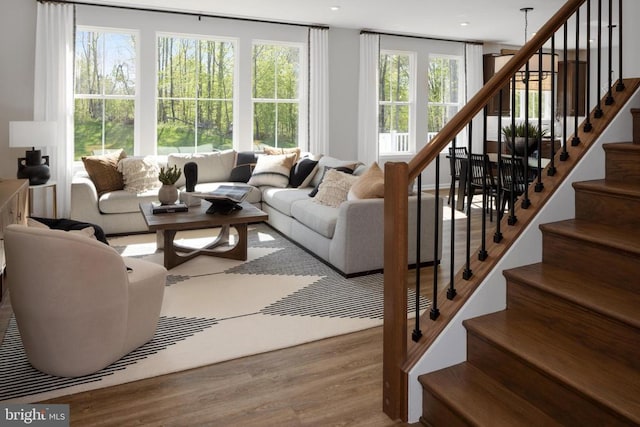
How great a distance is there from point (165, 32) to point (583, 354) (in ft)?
21.7

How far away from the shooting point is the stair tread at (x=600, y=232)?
204 centimetres

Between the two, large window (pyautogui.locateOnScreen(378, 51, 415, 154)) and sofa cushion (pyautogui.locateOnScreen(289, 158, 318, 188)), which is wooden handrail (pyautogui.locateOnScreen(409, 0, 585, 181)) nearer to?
sofa cushion (pyautogui.locateOnScreen(289, 158, 318, 188))

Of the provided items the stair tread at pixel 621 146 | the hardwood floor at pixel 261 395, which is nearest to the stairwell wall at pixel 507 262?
the stair tread at pixel 621 146

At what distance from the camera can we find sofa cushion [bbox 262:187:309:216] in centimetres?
554

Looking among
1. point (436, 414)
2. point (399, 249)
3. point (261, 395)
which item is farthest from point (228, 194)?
point (436, 414)

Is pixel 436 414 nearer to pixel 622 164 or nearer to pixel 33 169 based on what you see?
pixel 622 164

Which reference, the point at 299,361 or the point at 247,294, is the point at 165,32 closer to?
the point at 247,294

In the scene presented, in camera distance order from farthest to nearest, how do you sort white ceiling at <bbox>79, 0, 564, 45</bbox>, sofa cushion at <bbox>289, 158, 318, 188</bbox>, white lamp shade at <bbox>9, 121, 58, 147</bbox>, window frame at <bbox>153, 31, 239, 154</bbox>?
window frame at <bbox>153, 31, 239, 154</bbox>
white ceiling at <bbox>79, 0, 564, 45</bbox>
sofa cushion at <bbox>289, 158, 318, 188</bbox>
white lamp shade at <bbox>9, 121, 58, 147</bbox>

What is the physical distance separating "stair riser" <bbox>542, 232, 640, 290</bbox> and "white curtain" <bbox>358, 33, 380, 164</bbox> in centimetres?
625

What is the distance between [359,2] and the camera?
646 centimetres

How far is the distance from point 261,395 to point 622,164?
6.84 ft

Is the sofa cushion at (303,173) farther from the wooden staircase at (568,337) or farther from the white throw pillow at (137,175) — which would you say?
the wooden staircase at (568,337)

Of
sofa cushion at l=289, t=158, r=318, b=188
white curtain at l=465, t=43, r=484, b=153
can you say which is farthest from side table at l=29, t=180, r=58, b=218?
white curtain at l=465, t=43, r=484, b=153

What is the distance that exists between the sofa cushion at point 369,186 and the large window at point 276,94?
141 inches
